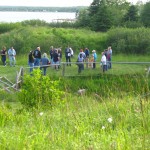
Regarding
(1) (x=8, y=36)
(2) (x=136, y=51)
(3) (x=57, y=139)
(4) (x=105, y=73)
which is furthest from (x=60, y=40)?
(3) (x=57, y=139)

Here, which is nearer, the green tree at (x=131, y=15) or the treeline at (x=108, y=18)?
the treeline at (x=108, y=18)

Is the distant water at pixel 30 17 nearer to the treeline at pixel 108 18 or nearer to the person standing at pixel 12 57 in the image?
the treeline at pixel 108 18

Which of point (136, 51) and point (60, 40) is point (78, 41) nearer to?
point (60, 40)

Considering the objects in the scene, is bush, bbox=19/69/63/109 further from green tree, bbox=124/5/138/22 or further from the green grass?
green tree, bbox=124/5/138/22

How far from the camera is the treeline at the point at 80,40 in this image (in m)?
33.9

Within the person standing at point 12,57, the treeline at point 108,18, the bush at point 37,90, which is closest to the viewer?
the bush at point 37,90

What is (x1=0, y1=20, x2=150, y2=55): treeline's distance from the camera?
3394cm

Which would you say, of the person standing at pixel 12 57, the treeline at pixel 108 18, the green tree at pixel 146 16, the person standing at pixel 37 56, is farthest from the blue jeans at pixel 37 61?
the green tree at pixel 146 16

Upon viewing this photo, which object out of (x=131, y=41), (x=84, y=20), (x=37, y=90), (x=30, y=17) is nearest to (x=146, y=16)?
(x=84, y=20)

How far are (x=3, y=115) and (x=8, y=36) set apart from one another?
99.1 ft

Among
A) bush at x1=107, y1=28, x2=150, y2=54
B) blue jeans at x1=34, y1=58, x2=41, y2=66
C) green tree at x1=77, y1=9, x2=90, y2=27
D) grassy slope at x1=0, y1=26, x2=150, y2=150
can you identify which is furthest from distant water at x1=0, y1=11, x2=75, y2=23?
grassy slope at x1=0, y1=26, x2=150, y2=150

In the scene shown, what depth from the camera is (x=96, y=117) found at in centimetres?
572

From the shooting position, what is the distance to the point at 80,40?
3700 centimetres

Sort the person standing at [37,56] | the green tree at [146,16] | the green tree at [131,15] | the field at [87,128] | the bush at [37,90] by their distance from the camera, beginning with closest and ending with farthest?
the field at [87,128] < the bush at [37,90] < the person standing at [37,56] < the green tree at [146,16] < the green tree at [131,15]
